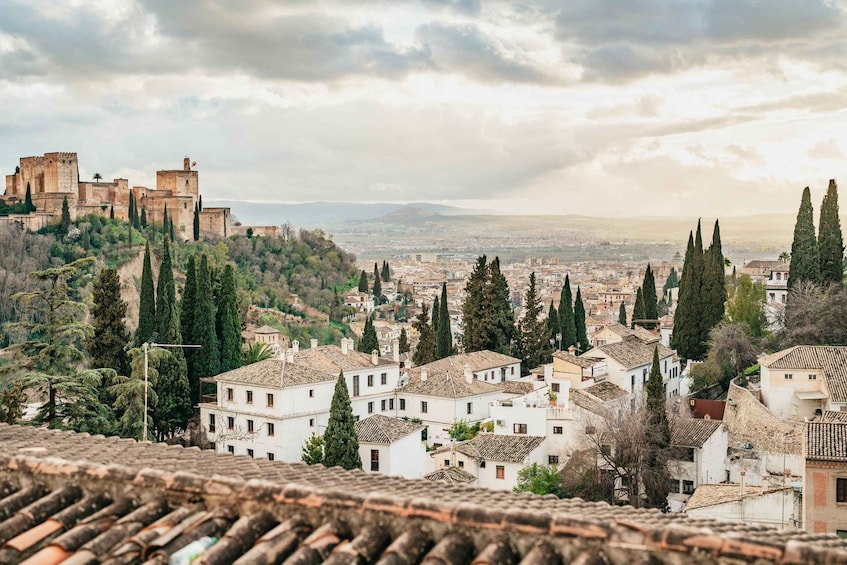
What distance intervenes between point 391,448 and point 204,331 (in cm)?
1005

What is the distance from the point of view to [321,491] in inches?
129

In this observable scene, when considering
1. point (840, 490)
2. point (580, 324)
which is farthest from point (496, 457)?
point (580, 324)

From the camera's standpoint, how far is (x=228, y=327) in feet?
108

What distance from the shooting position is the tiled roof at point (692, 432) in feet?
80.4

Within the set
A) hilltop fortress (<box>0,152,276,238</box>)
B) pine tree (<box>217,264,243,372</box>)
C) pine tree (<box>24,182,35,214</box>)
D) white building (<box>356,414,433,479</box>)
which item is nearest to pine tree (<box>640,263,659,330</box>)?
pine tree (<box>217,264,243,372</box>)

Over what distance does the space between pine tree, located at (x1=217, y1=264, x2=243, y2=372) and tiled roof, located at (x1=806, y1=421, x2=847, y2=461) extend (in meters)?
20.7

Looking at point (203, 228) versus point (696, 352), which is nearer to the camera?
point (696, 352)

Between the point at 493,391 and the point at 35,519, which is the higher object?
the point at 35,519

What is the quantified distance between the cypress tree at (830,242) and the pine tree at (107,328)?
25918 millimetres

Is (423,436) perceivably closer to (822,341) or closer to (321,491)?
(822,341)

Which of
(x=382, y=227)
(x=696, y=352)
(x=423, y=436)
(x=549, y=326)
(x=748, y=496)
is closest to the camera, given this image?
(x=748, y=496)

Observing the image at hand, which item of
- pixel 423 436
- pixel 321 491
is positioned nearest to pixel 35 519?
pixel 321 491

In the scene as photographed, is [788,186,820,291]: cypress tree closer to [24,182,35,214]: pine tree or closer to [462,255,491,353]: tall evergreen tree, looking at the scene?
[462,255,491,353]: tall evergreen tree

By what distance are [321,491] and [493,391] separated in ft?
93.9
